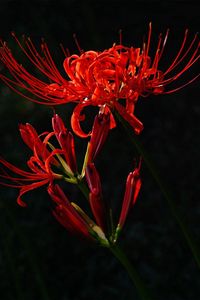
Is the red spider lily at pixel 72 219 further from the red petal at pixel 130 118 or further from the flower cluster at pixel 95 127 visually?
the red petal at pixel 130 118

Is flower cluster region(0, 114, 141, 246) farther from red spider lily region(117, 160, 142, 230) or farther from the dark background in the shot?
the dark background

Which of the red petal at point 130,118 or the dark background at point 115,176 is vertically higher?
the red petal at point 130,118

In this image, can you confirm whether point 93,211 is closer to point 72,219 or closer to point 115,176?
point 72,219

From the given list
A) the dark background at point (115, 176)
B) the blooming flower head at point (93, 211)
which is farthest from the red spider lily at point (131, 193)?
the dark background at point (115, 176)

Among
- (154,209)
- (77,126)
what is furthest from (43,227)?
(77,126)

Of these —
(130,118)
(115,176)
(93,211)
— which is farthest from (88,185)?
(115,176)

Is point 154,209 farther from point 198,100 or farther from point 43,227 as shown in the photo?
point 198,100
